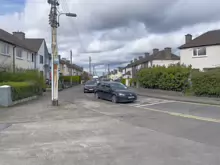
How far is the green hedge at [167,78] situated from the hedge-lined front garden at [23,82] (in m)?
12.5

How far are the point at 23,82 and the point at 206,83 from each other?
50.8 feet

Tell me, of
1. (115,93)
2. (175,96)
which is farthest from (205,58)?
(115,93)

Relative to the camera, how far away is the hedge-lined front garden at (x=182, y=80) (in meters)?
21.7

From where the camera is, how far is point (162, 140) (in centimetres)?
788

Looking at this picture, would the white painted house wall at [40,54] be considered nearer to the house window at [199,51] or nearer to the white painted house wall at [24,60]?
the white painted house wall at [24,60]

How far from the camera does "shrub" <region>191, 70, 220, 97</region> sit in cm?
2131

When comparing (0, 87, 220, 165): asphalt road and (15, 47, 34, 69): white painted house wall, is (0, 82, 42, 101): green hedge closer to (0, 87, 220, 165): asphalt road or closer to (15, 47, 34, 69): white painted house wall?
(0, 87, 220, 165): asphalt road

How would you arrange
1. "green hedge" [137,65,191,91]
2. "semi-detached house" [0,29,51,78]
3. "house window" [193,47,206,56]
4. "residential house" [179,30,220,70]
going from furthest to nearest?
"house window" [193,47,206,56] < "residential house" [179,30,220,70] < "semi-detached house" [0,29,51,78] < "green hedge" [137,65,191,91]

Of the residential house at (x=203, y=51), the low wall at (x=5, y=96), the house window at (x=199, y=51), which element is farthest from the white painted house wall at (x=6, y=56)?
the house window at (x=199, y=51)

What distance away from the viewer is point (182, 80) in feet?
84.7

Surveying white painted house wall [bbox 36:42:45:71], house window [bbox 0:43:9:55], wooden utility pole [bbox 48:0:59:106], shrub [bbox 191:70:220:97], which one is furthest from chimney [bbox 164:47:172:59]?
wooden utility pole [bbox 48:0:59:106]

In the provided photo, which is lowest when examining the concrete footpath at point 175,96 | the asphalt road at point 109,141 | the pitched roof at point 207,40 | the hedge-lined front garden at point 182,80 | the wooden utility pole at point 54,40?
the asphalt road at point 109,141

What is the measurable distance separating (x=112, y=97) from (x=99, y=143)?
43.1 feet

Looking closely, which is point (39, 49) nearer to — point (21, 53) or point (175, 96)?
point (21, 53)
